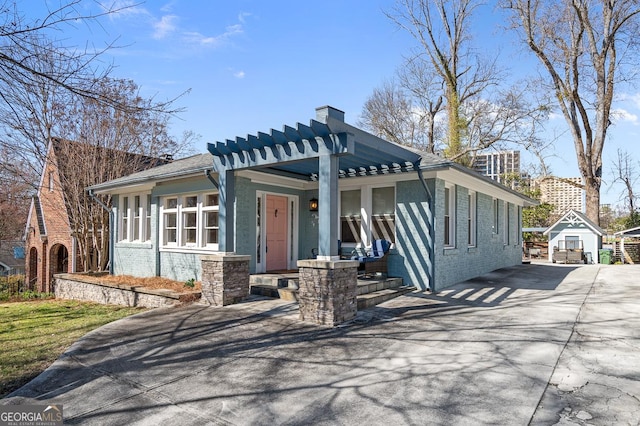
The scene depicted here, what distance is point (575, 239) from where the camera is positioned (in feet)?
69.6

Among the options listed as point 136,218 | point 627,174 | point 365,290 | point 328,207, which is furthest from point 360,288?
point 627,174

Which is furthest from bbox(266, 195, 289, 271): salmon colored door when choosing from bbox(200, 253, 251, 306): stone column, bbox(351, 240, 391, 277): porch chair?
bbox(351, 240, 391, 277): porch chair

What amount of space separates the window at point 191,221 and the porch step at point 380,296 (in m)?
4.22

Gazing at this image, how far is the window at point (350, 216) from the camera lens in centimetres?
981

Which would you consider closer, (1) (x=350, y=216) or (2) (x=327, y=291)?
(2) (x=327, y=291)

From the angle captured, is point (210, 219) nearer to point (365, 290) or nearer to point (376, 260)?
point (376, 260)

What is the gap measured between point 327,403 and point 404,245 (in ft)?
19.2

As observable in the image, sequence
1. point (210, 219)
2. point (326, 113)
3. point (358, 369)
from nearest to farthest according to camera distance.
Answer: point (358, 369) < point (326, 113) < point (210, 219)

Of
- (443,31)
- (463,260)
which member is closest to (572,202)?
(443,31)

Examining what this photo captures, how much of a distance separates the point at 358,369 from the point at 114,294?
8006mm

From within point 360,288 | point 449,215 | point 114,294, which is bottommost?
point 114,294

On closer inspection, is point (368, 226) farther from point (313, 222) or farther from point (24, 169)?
point (24, 169)

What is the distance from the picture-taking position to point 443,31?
2203 cm

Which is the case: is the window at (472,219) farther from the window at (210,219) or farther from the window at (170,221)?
the window at (170,221)
